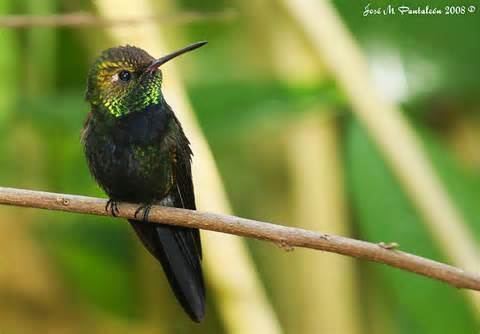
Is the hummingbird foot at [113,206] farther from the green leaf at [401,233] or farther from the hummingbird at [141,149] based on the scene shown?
the green leaf at [401,233]

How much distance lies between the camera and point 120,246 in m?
3.62

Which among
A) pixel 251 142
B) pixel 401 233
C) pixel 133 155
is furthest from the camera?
pixel 251 142

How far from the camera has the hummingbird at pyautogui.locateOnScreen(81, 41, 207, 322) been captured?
2.21m

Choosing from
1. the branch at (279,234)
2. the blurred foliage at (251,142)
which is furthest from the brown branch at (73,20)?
the blurred foliage at (251,142)

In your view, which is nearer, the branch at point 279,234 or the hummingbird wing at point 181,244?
the branch at point 279,234

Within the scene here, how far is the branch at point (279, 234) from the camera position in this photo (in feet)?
5.13

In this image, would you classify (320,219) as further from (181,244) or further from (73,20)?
(73,20)

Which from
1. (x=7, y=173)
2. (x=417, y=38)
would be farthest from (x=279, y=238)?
(x=417, y=38)

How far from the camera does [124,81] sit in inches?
87.5

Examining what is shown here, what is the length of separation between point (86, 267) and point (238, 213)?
0.62 metres

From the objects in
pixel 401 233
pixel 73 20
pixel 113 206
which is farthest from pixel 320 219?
pixel 73 20

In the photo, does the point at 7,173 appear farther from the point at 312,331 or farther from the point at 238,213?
the point at 312,331

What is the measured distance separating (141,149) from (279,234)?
70cm

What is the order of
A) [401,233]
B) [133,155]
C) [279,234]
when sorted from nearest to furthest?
[279,234]
[133,155]
[401,233]
